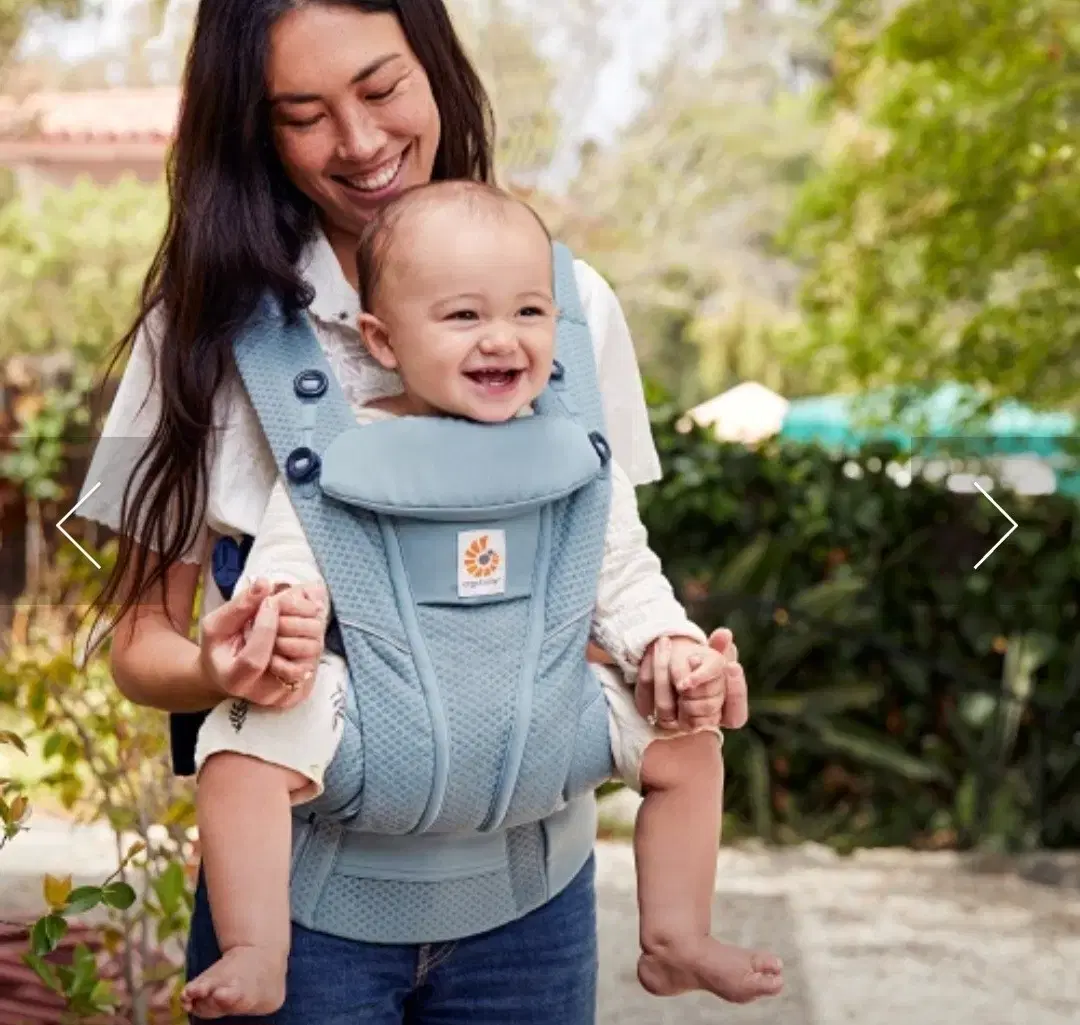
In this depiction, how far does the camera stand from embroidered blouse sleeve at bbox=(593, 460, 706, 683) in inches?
63.0

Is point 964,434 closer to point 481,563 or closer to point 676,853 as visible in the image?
point 676,853

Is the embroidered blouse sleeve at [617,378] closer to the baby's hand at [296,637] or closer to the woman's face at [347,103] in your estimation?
the woman's face at [347,103]

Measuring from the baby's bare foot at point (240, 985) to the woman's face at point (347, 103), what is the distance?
68cm

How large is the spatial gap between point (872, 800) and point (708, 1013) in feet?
6.25

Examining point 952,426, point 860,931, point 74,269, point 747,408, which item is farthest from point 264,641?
point 74,269

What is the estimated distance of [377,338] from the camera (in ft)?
5.23

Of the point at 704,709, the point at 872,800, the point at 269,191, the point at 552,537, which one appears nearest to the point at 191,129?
the point at 269,191

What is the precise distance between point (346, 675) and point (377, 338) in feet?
0.97

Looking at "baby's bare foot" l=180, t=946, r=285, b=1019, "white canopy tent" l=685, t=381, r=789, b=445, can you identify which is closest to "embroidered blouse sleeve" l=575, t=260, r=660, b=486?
"baby's bare foot" l=180, t=946, r=285, b=1019

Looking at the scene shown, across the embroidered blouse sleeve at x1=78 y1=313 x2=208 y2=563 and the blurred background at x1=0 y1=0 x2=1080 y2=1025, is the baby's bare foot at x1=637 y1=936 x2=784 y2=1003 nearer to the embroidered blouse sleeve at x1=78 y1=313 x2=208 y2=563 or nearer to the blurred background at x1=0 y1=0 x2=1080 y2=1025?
the embroidered blouse sleeve at x1=78 y1=313 x2=208 y2=563

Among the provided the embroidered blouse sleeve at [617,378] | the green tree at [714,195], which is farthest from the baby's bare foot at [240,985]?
the green tree at [714,195]

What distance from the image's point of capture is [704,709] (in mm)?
1535

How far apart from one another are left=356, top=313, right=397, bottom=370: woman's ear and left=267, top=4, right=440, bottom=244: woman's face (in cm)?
15

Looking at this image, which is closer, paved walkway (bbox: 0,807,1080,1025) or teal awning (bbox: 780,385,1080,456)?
paved walkway (bbox: 0,807,1080,1025)
